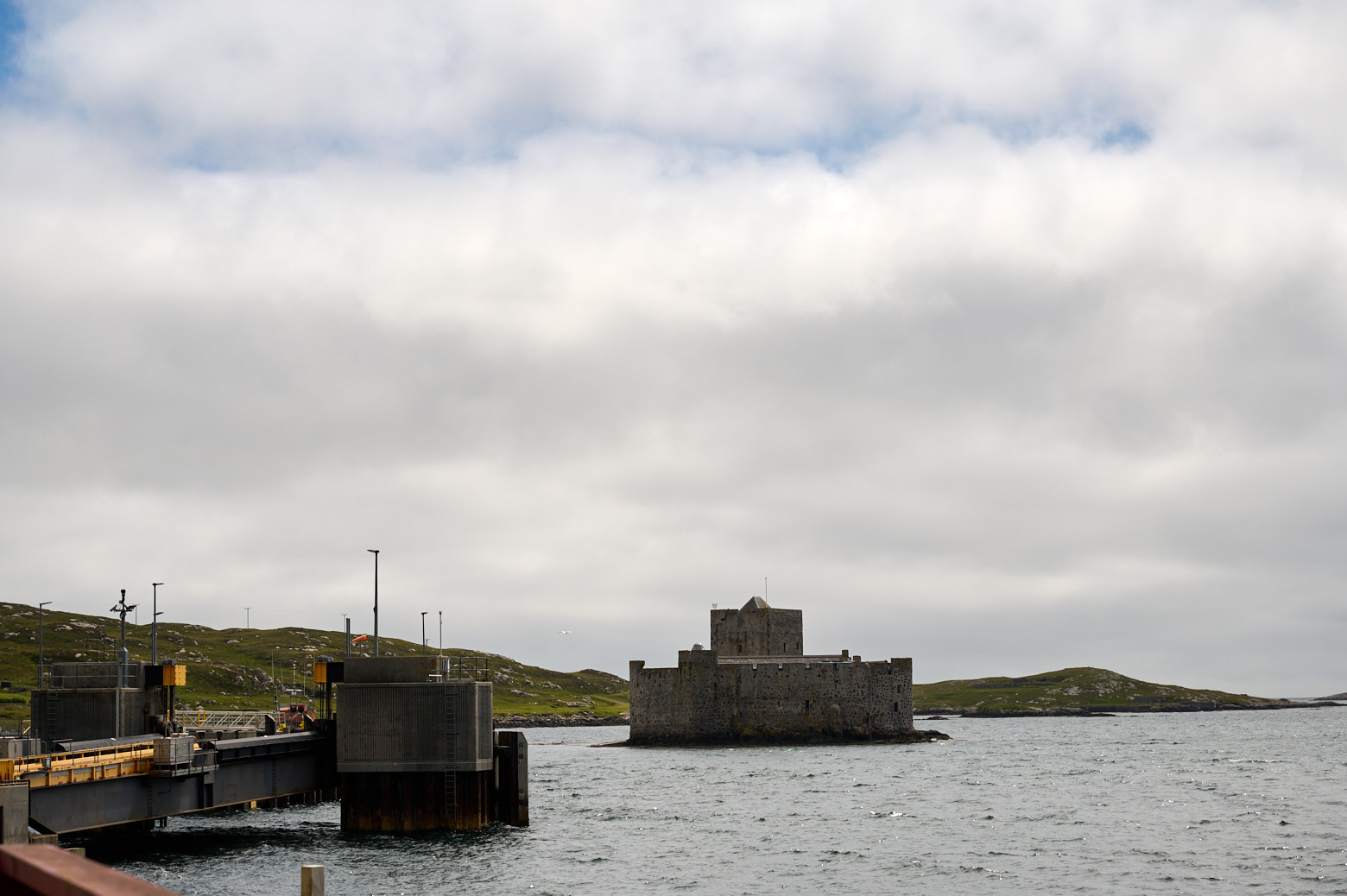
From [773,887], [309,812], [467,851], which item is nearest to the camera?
[773,887]

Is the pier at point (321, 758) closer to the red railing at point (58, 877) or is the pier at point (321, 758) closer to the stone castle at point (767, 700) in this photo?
the red railing at point (58, 877)

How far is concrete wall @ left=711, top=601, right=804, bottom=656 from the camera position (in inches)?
4919

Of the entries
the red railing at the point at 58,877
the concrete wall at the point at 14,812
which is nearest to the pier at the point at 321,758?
the concrete wall at the point at 14,812

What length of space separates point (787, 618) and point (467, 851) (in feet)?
271

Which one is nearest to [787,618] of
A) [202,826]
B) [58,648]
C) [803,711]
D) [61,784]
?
[803,711]

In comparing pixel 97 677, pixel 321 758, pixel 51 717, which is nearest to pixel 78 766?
pixel 321 758

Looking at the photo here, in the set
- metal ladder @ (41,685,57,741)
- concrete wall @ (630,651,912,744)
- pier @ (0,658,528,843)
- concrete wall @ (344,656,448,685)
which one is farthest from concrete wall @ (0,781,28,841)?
concrete wall @ (630,651,912,744)

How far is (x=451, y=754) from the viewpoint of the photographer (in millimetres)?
49031

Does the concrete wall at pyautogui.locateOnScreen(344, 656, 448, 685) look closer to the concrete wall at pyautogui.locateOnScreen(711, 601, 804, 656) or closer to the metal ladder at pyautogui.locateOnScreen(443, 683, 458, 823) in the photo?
the metal ladder at pyautogui.locateOnScreen(443, 683, 458, 823)

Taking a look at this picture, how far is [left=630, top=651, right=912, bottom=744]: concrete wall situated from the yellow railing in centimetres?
7505

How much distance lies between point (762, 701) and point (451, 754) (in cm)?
7019

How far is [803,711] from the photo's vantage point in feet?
384

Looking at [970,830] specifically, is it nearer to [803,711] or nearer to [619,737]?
[803,711]

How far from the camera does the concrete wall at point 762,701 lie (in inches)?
4574
